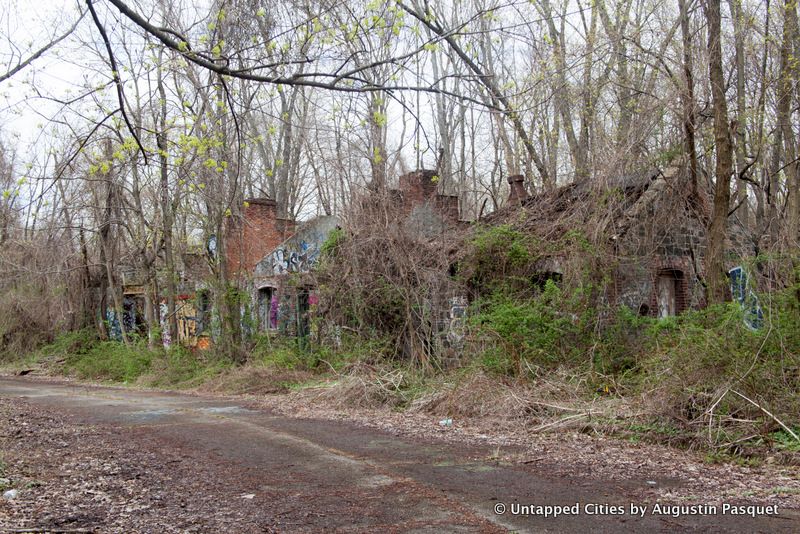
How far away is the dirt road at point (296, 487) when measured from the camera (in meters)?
5.23

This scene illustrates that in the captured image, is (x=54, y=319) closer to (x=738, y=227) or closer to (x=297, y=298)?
(x=297, y=298)

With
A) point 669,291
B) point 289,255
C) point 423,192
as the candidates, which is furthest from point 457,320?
point 289,255

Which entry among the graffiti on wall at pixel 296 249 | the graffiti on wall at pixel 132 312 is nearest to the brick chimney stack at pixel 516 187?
the graffiti on wall at pixel 296 249

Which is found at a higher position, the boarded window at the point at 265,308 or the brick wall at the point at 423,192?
the brick wall at the point at 423,192

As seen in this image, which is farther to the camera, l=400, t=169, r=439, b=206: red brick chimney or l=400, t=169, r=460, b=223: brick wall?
l=400, t=169, r=439, b=206: red brick chimney

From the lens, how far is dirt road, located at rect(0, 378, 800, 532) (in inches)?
206

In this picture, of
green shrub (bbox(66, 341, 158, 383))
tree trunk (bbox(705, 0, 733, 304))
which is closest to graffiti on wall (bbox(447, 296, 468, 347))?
tree trunk (bbox(705, 0, 733, 304))

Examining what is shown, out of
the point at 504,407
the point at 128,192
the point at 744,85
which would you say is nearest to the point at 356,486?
the point at 504,407

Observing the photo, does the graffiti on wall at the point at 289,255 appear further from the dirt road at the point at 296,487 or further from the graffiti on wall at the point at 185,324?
the dirt road at the point at 296,487

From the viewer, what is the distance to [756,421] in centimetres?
789

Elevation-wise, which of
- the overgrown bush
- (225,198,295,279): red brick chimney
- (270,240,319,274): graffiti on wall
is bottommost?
the overgrown bush

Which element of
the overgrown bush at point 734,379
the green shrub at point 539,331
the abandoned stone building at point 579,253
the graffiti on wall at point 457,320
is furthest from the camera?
the graffiti on wall at point 457,320

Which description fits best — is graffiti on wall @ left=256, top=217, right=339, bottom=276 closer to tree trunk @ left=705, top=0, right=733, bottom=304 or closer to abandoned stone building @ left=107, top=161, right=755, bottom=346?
abandoned stone building @ left=107, top=161, right=755, bottom=346

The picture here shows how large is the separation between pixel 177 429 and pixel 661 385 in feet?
22.9
